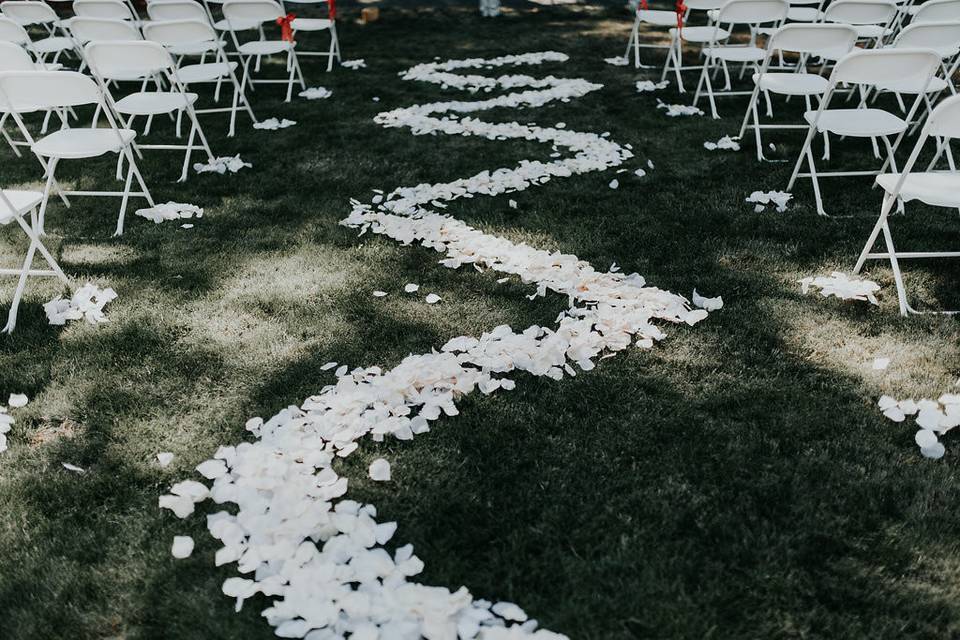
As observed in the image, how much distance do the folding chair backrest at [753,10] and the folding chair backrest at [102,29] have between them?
510 cm

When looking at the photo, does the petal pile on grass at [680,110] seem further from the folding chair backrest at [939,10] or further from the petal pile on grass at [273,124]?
the petal pile on grass at [273,124]

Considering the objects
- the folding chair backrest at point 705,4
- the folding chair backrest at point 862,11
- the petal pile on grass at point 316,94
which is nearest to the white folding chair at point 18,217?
the petal pile on grass at point 316,94

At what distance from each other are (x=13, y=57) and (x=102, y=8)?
260 centimetres

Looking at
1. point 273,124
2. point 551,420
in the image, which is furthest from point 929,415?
point 273,124

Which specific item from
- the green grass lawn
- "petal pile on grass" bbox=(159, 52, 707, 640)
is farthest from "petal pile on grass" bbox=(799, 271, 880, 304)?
"petal pile on grass" bbox=(159, 52, 707, 640)

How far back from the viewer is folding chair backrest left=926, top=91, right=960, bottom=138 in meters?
2.67

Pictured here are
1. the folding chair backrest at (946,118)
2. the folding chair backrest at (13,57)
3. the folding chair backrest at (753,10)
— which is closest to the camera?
the folding chair backrest at (946,118)

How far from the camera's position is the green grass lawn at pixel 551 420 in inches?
75.7

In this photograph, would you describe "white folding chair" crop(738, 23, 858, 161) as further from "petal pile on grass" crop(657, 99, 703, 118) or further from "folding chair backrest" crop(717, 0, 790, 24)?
"petal pile on grass" crop(657, 99, 703, 118)

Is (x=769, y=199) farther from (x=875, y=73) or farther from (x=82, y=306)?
(x=82, y=306)

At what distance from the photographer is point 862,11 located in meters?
5.09

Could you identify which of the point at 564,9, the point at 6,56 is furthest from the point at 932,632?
the point at 564,9

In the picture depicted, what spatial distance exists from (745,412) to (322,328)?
204cm

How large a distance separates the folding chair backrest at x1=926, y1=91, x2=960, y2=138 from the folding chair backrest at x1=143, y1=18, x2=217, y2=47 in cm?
501
